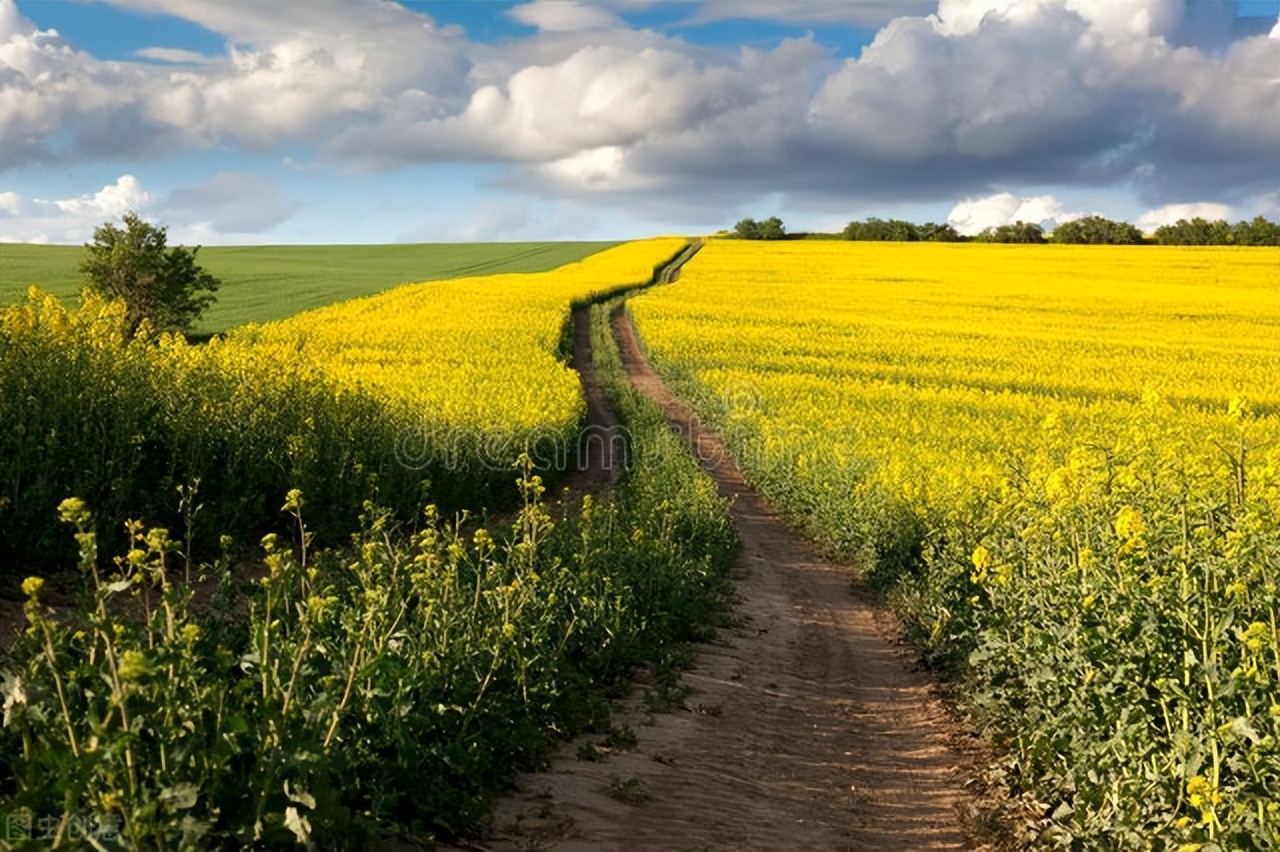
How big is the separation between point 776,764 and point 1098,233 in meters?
91.2

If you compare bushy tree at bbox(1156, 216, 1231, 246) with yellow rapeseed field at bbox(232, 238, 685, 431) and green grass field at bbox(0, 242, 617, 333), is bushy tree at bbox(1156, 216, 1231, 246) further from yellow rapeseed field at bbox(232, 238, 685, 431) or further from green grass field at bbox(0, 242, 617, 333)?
yellow rapeseed field at bbox(232, 238, 685, 431)

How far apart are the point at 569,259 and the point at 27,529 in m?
69.6

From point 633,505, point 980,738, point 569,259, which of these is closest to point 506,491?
point 633,505

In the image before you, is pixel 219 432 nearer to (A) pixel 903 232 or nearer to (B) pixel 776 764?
(B) pixel 776 764

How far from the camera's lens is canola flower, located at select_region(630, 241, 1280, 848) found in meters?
4.40

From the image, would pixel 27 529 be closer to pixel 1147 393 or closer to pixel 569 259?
pixel 1147 393

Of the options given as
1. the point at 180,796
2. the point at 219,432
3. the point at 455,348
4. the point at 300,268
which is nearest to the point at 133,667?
the point at 180,796

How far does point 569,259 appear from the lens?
76938 mm

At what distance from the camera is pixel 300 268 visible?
68.0 m

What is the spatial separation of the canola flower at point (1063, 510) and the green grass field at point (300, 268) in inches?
705

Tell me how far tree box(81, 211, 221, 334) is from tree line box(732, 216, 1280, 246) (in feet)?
238

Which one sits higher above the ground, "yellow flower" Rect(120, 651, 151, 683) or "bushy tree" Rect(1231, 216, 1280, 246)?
"bushy tree" Rect(1231, 216, 1280, 246)

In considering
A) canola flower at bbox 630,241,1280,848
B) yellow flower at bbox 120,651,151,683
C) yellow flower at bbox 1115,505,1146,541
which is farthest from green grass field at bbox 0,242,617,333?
yellow flower at bbox 120,651,151,683

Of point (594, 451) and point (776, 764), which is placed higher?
point (594, 451)
